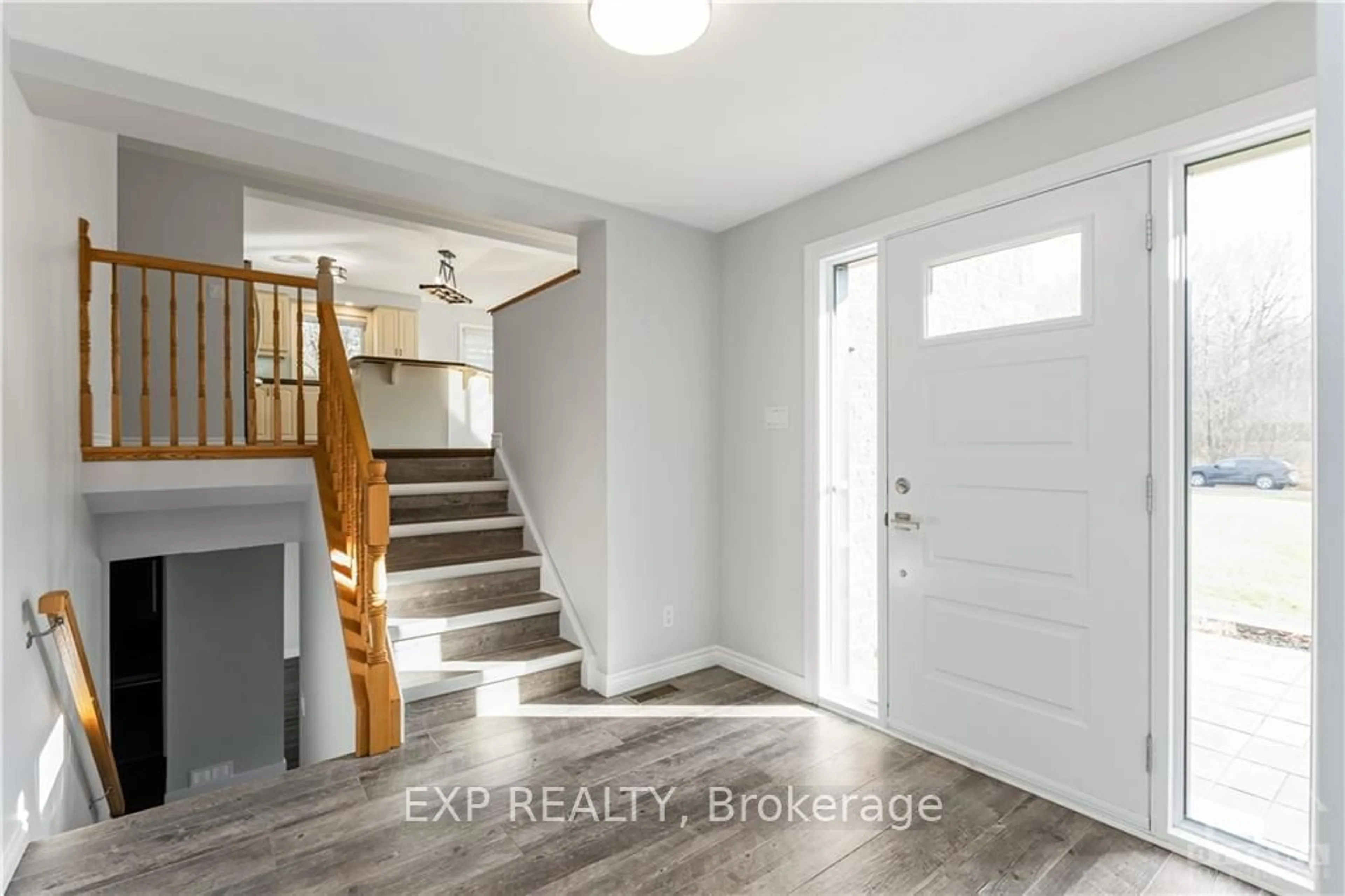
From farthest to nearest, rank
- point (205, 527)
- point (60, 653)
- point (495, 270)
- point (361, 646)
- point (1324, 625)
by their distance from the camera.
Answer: point (495, 270) → point (205, 527) → point (361, 646) → point (60, 653) → point (1324, 625)

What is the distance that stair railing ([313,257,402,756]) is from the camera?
8.53ft

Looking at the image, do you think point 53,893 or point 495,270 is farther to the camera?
point 495,270

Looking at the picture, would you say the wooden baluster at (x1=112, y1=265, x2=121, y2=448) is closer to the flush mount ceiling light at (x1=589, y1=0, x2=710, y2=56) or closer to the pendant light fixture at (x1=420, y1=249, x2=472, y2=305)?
the flush mount ceiling light at (x1=589, y1=0, x2=710, y2=56)

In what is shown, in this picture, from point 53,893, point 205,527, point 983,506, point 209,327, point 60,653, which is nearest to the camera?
point 53,893

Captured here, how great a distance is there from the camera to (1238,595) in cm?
200

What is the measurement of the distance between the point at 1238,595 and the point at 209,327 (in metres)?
5.29

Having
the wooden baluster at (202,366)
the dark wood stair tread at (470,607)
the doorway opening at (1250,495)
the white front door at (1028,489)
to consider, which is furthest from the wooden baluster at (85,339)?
the doorway opening at (1250,495)

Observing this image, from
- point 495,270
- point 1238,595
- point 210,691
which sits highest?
point 495,270

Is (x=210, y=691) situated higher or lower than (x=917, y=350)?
lower

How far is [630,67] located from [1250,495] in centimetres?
227

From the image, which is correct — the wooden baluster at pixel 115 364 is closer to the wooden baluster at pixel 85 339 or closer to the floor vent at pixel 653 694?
the wooden baluster at pixel 85 339

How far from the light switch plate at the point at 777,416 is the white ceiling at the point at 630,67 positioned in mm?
1154

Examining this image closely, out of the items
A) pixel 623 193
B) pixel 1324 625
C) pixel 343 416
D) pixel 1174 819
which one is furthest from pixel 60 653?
pixel 1174 819

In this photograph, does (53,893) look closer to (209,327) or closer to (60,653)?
(60,653)
